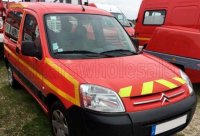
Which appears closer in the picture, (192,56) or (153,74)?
(153,74)

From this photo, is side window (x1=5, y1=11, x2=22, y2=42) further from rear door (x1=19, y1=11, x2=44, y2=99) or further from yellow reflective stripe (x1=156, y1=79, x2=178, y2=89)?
yellow reflective stripe (x1=156, y1=79, x2=178, y2=89)

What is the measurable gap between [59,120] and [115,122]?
935 millimetres

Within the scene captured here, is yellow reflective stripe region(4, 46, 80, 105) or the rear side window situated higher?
the rear side window

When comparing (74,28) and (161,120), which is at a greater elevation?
(74,28)

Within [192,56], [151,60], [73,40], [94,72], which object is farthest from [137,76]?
[192,56]

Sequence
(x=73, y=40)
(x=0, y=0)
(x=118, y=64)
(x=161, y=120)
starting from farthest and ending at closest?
(x=0, y=0) → (x=73, y=40) → (x=118, y=64) → (x=161, y=120)

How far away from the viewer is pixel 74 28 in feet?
13.5

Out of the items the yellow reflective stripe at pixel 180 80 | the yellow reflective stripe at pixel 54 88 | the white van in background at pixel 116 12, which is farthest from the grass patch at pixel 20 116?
the white van in background at pixel 116 12

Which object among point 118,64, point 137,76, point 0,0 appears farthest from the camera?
point 0,0

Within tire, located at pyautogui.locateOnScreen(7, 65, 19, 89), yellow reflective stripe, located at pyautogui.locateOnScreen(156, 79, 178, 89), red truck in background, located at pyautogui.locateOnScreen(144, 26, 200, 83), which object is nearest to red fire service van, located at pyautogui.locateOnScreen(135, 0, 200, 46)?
red truck in background, located at pyautogui.locateOnScreen(144, 26, 200, 83)

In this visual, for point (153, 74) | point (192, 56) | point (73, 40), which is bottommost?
point (192, 56)

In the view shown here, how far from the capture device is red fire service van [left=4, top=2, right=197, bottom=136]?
9.70 ft

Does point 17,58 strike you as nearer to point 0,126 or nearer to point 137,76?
point 0,126

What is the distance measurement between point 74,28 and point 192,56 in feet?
9.55
